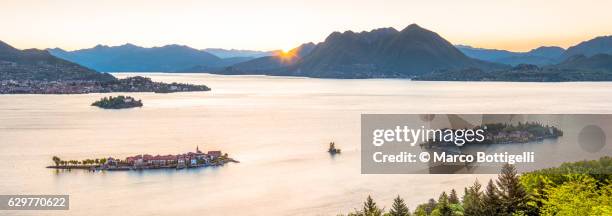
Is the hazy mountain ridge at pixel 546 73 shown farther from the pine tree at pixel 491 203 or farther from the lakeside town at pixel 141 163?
the pine tree at pixel 491 203

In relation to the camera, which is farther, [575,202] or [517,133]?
[517,133]

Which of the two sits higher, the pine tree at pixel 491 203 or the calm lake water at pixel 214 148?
the pine tree at pixel 491 203

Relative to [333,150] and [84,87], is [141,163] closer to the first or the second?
[333,150]

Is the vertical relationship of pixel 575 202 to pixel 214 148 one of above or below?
above

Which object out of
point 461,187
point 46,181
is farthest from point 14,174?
point 461,187

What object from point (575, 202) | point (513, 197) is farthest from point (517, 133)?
point (575, 202)

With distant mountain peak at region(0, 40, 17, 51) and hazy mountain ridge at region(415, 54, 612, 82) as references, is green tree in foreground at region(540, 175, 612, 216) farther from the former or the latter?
hazy mountain ridge at region(415, 54, 612, 82)

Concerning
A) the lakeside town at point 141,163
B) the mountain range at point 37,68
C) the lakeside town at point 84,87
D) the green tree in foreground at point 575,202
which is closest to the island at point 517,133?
the lakeside town at point 141,163

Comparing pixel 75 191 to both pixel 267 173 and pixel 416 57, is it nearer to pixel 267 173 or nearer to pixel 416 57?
pixel 267 173
